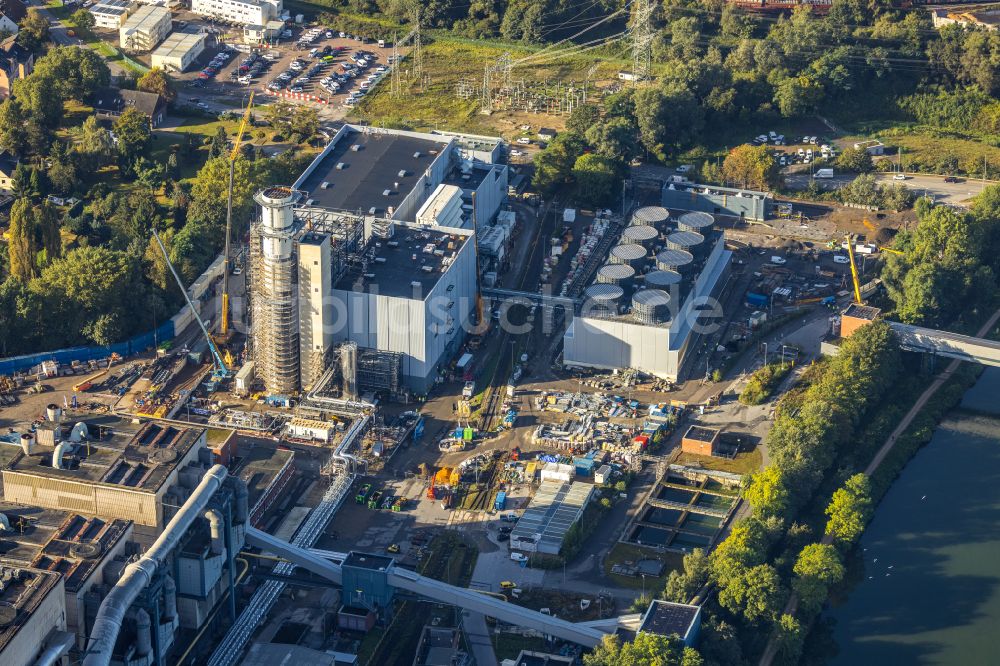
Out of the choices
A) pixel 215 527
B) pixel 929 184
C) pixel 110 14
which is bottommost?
pixel 215 527

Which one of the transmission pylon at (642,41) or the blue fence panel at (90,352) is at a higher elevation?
the transmission pylon at (642,41)

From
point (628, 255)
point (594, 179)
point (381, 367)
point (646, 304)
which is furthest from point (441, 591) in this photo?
point (594, 179)

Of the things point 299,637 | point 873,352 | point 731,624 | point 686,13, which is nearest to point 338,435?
point 299,637

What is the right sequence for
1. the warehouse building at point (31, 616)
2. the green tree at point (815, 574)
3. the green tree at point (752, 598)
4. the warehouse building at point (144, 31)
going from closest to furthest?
the warehouse building at point (31, 616) → the green tree at point (752, 598) → the green tree at point (815, 574) → the warehouse building at point (144, 31)

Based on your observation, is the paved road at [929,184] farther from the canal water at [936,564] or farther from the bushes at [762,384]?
the bushes at [762,384]

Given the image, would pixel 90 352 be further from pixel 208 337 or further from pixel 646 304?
pixel 646 304

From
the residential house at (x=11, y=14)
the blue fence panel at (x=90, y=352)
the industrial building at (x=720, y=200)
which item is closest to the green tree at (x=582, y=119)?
the industrial building at (x=720, y=200)
